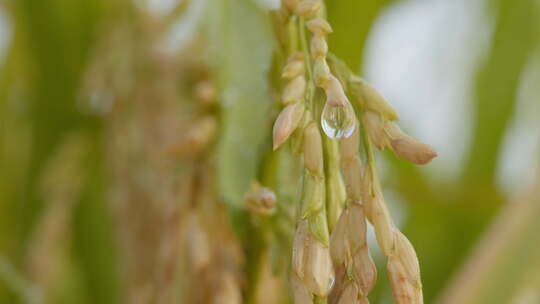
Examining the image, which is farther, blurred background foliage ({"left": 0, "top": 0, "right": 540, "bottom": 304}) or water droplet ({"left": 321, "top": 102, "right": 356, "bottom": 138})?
blurred background foliage ({"left": 0, "top": 0, "right": 540, "bottom": 304})

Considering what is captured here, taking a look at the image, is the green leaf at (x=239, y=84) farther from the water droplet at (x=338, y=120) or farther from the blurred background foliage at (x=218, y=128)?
the water droplet at (x=338, y=120)

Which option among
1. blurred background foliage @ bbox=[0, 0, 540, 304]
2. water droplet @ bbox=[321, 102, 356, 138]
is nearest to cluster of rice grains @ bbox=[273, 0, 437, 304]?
water droplet @ bbox=[321, 102, 356, 138]

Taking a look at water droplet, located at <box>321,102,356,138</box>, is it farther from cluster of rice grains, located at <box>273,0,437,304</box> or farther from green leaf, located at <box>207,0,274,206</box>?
green leaf, located at <box>207,0,274,206</box>

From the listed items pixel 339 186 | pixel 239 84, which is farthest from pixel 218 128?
pixel 339 186

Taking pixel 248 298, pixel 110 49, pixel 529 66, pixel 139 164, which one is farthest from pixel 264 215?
pixel 529 66

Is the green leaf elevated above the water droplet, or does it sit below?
below

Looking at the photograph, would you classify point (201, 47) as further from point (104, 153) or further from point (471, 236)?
point (471, 236)

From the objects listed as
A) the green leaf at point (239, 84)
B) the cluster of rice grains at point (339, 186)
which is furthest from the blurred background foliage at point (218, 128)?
the cluster of rice grains at point (339, 186)
